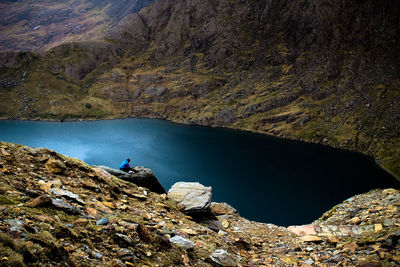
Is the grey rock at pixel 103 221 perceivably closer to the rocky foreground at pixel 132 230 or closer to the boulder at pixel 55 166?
the rocky foreground at pixel 132 230

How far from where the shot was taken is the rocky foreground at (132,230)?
7332mm

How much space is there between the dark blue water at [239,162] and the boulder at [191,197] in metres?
41.2

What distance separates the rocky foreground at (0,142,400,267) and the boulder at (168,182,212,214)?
0.15 m

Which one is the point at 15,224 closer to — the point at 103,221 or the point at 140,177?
the point at 103,221

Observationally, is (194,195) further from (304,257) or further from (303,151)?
(303,151)

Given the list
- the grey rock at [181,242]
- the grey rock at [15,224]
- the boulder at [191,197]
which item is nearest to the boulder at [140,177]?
the boulder at [191,197]

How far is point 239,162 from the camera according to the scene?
9675 cm

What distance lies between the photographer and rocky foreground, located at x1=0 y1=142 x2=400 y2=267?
7.33 m

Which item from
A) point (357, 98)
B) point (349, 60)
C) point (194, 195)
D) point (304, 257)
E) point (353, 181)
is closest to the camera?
point (304, 257)

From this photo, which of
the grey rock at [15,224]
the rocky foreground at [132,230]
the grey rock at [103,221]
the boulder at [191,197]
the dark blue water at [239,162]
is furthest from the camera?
the dark blue water at [239,162]

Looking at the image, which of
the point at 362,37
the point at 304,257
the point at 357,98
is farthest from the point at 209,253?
the point at 362,37

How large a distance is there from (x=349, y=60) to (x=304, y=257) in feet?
605

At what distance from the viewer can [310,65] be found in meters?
176

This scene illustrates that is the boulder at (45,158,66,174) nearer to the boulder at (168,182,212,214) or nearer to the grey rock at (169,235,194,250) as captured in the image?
the grey rock at (169,235,194,250)
